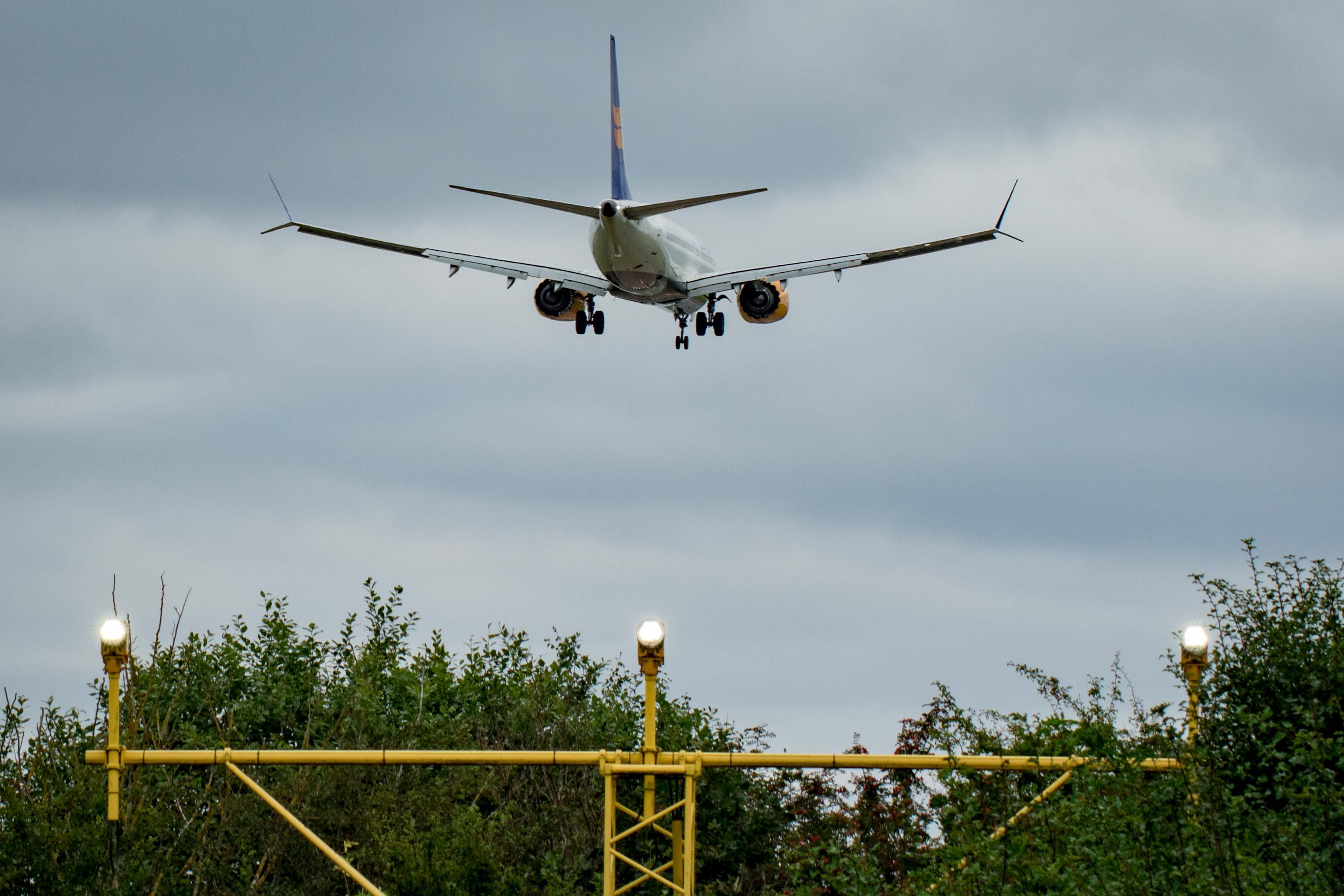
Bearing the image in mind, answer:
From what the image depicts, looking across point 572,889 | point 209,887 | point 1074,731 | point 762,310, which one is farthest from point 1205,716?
point 762,310

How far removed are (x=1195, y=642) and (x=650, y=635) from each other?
5.17m

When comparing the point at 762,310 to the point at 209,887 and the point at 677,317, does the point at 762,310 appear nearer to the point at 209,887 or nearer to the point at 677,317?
the point at 677,317

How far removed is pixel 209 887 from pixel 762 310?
18.4m

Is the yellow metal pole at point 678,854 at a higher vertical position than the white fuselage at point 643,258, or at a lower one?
lower

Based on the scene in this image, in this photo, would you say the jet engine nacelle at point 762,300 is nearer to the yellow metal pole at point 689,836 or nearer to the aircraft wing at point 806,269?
the aircraft wing at point 806,269

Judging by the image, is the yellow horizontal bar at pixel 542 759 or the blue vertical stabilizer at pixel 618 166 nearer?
the yellow horizontal bar at pixel 542 759

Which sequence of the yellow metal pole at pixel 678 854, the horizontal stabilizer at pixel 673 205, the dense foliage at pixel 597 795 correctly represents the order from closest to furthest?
the dense foliage at pixel 597 795
the yellow metal pole at pixel 678 854
the horizontal stabilizer at pixel 673 205

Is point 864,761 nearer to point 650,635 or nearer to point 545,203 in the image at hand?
point 650,635

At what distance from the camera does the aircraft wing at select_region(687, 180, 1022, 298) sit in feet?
112

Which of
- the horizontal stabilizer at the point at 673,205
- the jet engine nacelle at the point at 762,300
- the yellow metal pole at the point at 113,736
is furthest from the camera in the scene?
the jet engine nacelle at the point at 762,300

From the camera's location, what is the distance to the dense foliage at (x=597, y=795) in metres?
11.5

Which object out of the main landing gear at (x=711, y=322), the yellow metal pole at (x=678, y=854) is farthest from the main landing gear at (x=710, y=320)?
the yellow metal pole at (x=678, y=854)

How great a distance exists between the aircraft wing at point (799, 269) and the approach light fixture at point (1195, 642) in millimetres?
18519

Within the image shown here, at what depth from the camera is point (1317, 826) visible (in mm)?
11430
